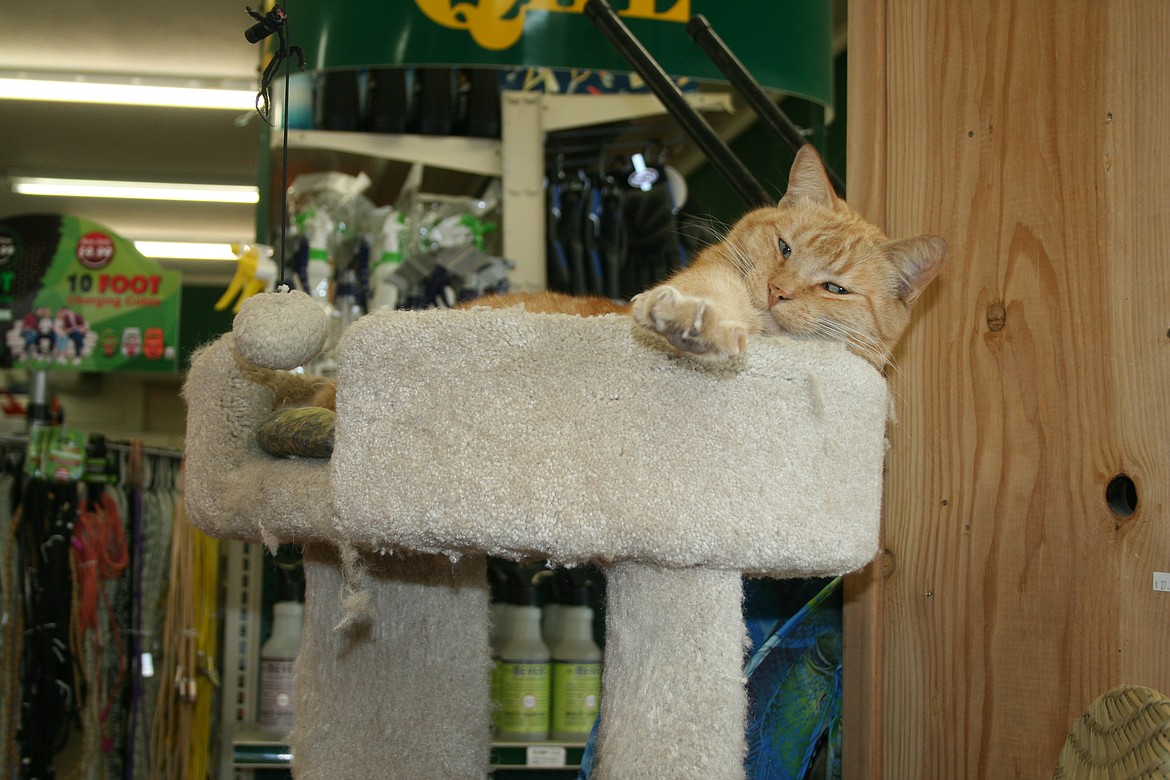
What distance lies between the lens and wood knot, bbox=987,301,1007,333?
1.17 metres

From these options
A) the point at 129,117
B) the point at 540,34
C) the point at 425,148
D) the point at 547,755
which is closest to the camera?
the point at 547,755

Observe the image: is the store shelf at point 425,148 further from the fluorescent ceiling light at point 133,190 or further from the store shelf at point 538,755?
the fluorescent ceiling light at point 133,190

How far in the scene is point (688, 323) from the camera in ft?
2.27

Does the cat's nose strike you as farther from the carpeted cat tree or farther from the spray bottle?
the spray bottle

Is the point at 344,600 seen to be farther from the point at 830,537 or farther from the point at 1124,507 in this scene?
the point at 1124,507

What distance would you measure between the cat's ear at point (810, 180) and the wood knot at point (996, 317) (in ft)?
0.77

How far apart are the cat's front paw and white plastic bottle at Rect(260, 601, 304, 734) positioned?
1645 mm

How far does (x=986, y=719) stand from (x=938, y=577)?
0.56ft

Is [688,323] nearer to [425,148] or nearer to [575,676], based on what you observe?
[575,676]

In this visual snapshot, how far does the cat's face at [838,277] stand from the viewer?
1091 mm

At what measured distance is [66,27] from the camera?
14.8 feet

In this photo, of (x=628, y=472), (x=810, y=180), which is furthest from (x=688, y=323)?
(x=810, y=180)

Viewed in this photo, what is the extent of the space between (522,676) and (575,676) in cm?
11

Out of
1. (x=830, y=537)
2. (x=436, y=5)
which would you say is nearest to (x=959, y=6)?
(x=830, y=537)
